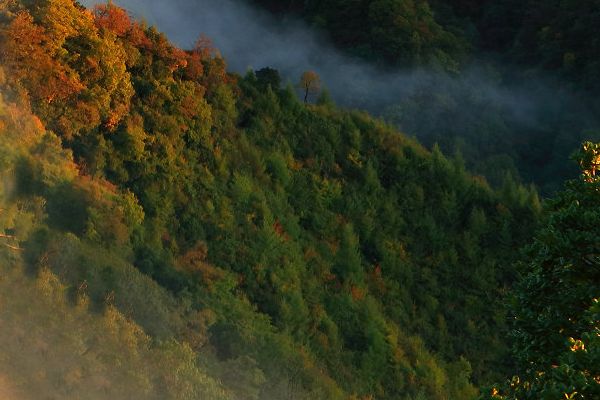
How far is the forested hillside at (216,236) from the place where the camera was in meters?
17.8

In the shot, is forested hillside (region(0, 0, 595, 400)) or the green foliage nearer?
the green foliage

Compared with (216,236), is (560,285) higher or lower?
higher

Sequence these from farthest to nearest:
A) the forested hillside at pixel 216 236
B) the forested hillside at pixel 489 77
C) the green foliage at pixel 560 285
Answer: the forested hillside at pixel 489 77, the forested hillside at pixel 216 236, the green foliage at pixel 560 285

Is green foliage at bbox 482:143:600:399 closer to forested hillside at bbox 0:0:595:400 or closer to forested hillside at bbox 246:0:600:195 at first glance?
forested hillside at bbox 0:0:595:400

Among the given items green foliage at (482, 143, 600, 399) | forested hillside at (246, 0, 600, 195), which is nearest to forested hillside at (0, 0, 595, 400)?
green foliage at (482, 143, 600, 399)

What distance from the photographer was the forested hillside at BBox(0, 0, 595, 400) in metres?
17.8

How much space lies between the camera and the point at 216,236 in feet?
76.2

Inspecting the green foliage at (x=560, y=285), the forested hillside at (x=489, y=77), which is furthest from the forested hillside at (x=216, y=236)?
the forested hillside at (x=489, y=77)

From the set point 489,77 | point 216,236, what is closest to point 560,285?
point 216,236

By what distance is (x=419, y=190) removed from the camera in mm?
29562

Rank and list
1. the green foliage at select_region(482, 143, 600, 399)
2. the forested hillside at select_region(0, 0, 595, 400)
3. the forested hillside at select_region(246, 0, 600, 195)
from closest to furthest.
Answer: the green foliage at select_region(482, 143, 600, 399) < the forested hillside at select_region(0, 0, 595, 400) < the forested hillside at select_region(246, 0, 600, 195)

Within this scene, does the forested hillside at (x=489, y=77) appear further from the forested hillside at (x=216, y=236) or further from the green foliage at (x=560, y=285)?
the green foliage at (x=560, y=285)

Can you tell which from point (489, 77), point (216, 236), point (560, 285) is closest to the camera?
point (560, 285)

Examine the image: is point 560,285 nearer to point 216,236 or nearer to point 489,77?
point 216,236
